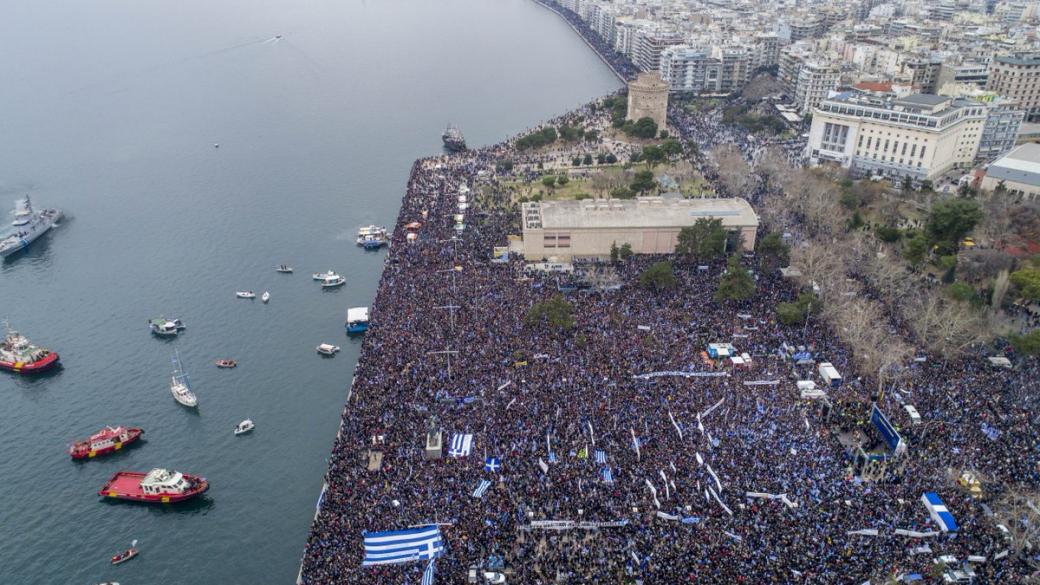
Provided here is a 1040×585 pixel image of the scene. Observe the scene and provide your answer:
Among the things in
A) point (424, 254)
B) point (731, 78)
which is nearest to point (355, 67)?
point (731, 78)

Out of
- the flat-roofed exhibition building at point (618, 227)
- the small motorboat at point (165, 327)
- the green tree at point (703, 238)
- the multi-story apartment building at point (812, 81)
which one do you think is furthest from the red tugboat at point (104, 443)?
the multi-story apartment building at point (812, 81)

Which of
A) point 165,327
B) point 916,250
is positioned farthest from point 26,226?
point 916,250

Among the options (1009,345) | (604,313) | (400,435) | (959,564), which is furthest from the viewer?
(604,313)

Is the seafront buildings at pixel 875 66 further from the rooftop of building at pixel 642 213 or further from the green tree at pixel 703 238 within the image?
the green tree at pixel 703 238

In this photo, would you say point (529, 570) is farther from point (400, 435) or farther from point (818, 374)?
point (818, 374)

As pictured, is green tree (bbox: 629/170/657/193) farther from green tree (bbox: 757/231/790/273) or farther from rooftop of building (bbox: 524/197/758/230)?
green tree (bbox: 757/231/790/273)

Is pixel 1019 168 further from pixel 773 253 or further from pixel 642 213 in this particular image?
pixel 642 213

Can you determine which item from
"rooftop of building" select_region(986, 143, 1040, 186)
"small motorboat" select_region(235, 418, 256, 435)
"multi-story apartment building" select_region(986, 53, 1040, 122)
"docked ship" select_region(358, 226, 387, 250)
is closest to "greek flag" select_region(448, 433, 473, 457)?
"small motorboat" select_region(235, 418, 256, 435)
